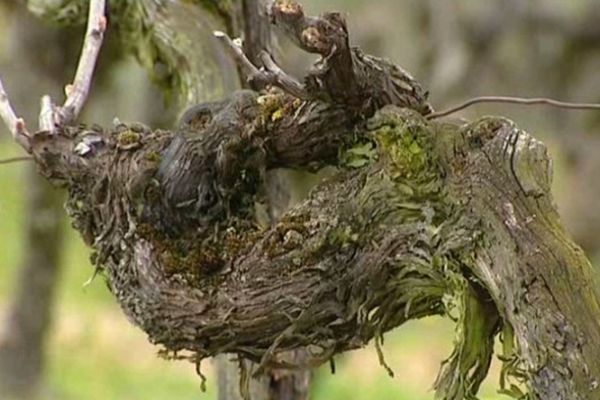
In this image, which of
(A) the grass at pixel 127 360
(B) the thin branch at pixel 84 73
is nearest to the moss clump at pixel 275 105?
(B) the thin branch at pixel 84 73

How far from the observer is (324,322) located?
2.36 m

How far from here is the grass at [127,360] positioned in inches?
334

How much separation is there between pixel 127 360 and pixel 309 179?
371 centimetres

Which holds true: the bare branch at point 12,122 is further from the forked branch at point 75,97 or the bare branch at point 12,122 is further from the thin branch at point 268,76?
the thin branch at point 268,76

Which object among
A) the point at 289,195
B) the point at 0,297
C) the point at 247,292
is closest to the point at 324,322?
the point at 247,292

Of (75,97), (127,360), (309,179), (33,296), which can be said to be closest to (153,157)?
(75,97)

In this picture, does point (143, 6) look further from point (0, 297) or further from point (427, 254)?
point (0, 297)

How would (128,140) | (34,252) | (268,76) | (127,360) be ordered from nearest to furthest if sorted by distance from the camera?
(268,76), (128,140), (34,252), (127,360)

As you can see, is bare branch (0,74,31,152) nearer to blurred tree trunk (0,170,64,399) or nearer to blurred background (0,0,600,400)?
blurred background (0,0,600,400)

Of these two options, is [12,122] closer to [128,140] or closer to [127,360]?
[128,140]

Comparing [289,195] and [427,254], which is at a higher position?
[289,195]

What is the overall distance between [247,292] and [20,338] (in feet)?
21.3

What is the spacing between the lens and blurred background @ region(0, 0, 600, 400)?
779 cm

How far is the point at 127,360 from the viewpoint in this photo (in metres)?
10.8
